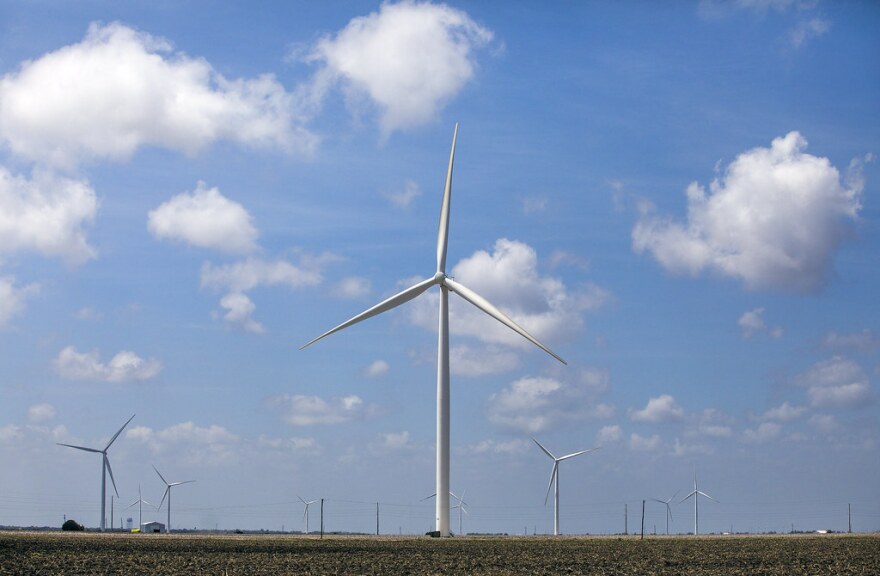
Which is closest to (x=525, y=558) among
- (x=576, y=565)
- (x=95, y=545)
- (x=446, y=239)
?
(x=576, y=565)

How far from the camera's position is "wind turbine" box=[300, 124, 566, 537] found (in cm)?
11069

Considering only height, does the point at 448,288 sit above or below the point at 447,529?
above

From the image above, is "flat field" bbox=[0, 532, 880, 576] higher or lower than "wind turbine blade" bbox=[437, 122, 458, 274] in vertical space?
lower

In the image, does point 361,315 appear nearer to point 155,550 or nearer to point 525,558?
point 155,550

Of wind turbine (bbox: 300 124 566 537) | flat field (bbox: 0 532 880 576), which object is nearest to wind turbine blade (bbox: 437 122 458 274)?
wind turbine (bbox: 300 124 566 537)

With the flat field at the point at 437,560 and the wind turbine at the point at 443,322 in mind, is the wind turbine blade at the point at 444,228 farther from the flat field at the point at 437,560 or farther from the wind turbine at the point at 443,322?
the flat field at the point at 437,560

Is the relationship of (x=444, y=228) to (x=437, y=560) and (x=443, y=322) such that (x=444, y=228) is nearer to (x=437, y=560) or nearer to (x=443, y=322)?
(x=443, y=322)

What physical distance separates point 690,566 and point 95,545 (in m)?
48.0

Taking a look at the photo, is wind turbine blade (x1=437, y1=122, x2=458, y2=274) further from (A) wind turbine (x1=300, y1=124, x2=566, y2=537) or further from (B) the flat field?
(B) the flat field

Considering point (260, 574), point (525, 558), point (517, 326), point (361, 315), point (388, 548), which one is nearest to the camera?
point (260, 574)

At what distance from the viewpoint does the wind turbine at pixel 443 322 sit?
363ft

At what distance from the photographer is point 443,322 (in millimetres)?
114188

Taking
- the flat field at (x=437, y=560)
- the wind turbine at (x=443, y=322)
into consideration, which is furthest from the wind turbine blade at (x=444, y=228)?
the flat field at (x=437, y=560)

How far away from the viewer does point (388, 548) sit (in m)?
85.5
